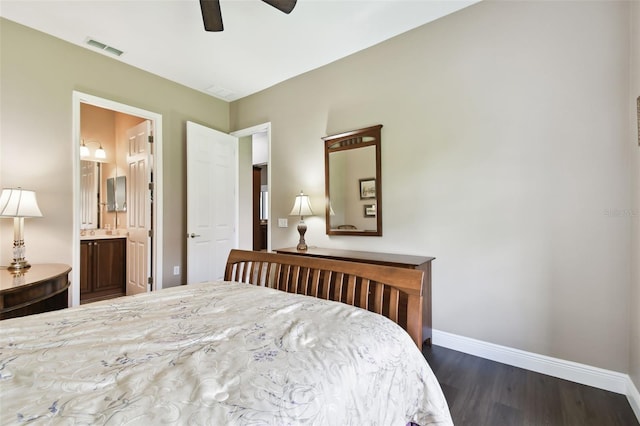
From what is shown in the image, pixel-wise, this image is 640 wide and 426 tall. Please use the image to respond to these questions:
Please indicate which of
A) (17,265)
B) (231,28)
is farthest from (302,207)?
(17,265)

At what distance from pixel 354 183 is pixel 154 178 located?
246 centimetres

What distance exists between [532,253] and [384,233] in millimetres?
1175

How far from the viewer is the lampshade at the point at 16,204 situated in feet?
7.37

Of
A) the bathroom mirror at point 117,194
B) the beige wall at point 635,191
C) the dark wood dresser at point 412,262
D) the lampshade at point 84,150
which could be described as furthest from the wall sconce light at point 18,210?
the beige wall at point 635,191

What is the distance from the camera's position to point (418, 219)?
264 cm

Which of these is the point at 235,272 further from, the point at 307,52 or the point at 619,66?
the point at 619,66

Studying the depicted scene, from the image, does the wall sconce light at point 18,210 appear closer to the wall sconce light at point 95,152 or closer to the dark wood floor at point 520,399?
the wall sconce light at point 95,152

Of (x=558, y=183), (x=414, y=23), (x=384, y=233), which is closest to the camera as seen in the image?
(x=558, y=183)

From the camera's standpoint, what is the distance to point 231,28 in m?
2.66

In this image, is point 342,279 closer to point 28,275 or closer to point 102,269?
point 28,275

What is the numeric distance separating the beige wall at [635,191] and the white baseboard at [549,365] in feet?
0.36

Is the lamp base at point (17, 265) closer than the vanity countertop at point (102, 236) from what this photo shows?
Yes

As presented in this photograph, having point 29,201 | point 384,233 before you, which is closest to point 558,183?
point 384,233

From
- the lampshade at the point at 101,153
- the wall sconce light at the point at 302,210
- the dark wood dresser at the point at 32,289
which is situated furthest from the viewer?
the lampshade at the point at 101,153
